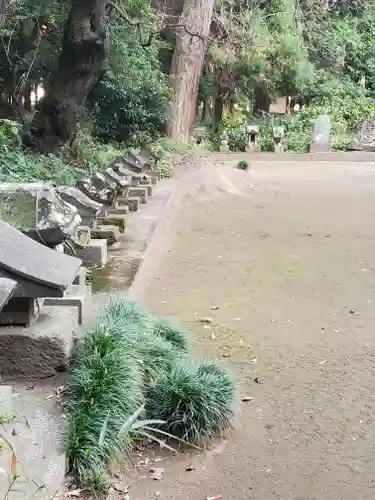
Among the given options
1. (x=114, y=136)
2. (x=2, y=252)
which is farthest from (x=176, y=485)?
(x=114, y=136)

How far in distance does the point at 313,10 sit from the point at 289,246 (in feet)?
60.5

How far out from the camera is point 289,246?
912 cm

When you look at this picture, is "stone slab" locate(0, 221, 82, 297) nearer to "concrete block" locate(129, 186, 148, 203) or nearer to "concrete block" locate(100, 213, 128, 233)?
"concrete block" locate(100, 213, 128, 233)

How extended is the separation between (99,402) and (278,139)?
1946 cm

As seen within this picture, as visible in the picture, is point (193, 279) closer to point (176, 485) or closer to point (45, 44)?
point (176, 485)

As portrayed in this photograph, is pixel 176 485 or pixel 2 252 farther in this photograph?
pixel 2 252

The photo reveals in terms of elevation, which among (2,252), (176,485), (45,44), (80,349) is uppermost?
(45,44)

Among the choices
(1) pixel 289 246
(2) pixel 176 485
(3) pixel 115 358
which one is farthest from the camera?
(1) pixel 289 246

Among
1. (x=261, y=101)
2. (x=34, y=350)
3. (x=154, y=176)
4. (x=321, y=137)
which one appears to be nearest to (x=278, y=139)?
(x=321, y=137)

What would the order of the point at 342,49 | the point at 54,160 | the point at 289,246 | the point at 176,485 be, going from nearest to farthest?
the point at 176,485
the point at 289,246
the point at 54,160
the point at 342,49

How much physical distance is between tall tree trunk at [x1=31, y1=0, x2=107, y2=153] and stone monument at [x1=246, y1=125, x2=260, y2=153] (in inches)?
392

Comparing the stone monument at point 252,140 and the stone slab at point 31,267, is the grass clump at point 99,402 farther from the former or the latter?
the stone monument at point 252,140

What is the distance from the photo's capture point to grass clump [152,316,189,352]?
4734 millimetres

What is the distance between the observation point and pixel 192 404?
3820mm
